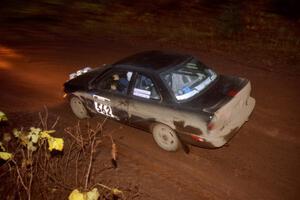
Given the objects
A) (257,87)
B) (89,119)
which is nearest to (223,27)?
(257,87)

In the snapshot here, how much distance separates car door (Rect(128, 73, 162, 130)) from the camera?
241 inches

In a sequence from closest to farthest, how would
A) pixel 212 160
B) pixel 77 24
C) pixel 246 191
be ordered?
pixel 246 191, pixel 212 160, pixel 77 24

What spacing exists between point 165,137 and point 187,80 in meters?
1.11

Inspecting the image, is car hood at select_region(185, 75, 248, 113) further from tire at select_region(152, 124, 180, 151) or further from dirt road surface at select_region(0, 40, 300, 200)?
dirt road surface at select_region(0, 40, 300, 200)

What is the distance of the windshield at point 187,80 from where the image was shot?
5953mm

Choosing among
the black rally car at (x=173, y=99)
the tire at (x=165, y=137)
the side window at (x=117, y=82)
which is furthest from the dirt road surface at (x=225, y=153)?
the side window at (x=117, y=82)

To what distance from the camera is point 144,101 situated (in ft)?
20.5

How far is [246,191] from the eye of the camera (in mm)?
5352

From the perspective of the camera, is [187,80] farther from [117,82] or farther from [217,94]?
[117,82]

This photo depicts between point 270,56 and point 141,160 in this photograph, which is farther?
point 270,56

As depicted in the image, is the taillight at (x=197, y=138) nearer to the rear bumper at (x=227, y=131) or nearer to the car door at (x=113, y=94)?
the rear bumper at (x=227, y=131)

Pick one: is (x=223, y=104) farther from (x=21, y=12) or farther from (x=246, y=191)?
(x=21, y=12)

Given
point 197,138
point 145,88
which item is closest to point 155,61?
point 145,88

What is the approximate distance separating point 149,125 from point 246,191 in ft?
6.74
